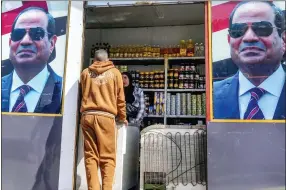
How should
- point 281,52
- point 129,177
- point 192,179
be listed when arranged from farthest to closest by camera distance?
point 129,177, point 192,179, point 281,52

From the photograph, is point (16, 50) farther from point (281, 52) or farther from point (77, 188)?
point (281, 52)

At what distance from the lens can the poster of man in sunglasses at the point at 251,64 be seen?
10.8ft

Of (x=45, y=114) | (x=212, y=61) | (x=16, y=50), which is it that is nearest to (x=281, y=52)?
(x=212, y=61)

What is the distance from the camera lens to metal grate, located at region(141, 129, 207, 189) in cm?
362

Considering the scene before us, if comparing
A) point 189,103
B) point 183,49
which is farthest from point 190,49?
point 189,103

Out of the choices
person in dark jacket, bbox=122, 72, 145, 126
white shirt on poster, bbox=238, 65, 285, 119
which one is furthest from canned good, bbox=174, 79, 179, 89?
white shirt on poster, bbox=238, 65, 285, 119

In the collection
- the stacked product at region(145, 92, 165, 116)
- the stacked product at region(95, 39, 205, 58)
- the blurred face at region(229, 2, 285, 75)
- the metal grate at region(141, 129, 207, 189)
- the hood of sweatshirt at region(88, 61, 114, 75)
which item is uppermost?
the stacked product at region(95, 39, 205, 58)

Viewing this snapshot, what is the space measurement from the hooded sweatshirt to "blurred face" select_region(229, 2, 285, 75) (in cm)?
128

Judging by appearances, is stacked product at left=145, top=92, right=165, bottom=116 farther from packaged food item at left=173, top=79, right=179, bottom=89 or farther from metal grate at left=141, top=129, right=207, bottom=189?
metal grate at left=141, top=129, right=207, bottom=189

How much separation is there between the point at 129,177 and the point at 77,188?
653 mm

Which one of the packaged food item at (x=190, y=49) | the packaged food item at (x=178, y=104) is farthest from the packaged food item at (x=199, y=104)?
the packaged food item at (x=190, y=49)

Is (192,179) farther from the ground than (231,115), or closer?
closer

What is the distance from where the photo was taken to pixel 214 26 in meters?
3.47

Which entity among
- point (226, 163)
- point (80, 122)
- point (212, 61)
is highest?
point (212, 61)
